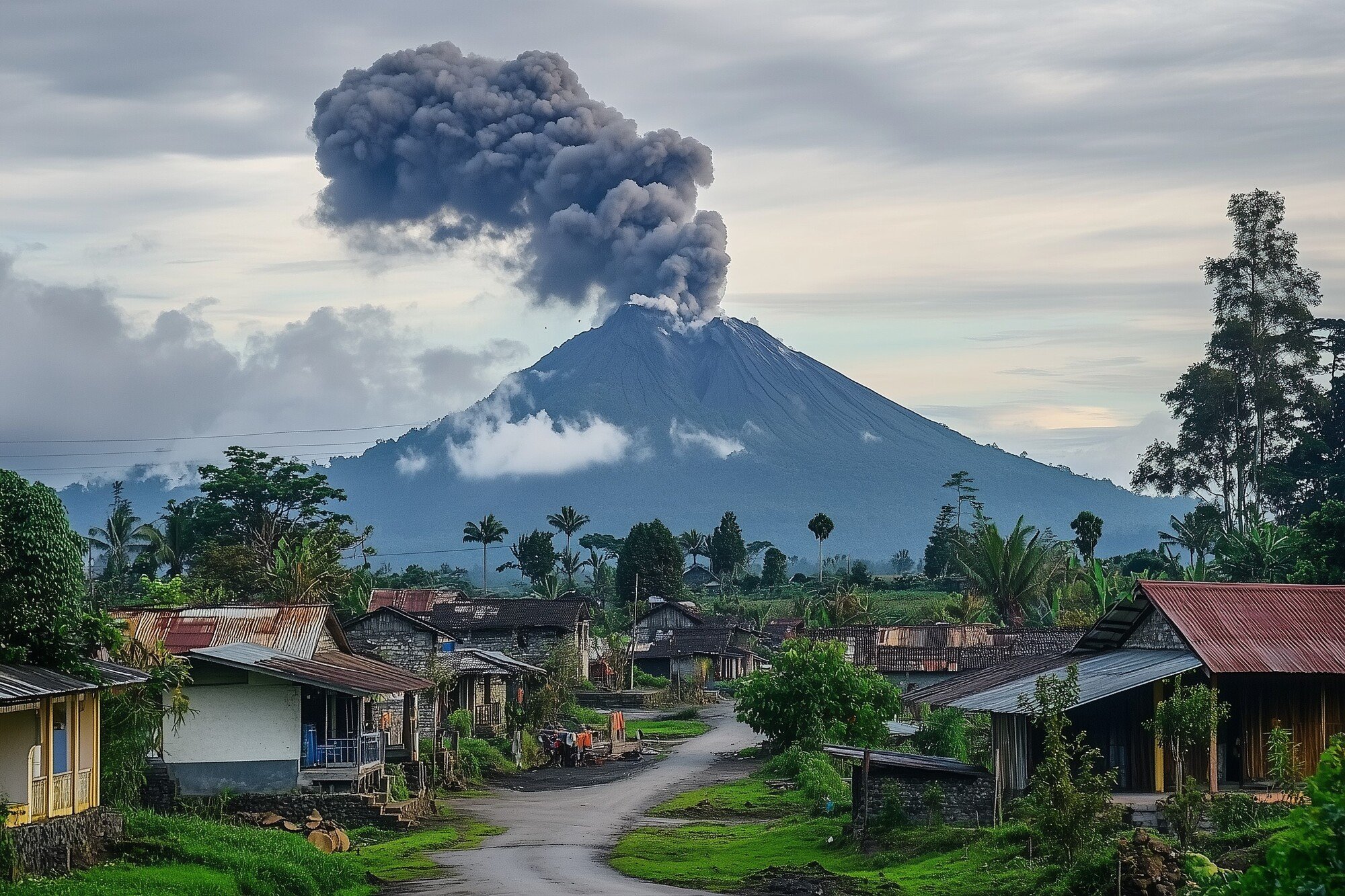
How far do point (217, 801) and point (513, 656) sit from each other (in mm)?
38315

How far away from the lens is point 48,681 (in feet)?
77.2

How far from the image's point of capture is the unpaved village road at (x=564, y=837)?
2550 cm

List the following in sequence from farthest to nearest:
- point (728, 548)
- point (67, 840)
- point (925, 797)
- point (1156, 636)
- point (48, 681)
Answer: point (728, 548) < point (1156, 636) < point (925, 797) < point (67, 840) < point (48, 681)


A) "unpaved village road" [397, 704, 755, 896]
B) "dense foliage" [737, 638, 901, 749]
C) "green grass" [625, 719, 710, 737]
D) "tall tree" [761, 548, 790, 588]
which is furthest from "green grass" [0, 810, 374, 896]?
"tall tree" [761, 548, 790, 588]

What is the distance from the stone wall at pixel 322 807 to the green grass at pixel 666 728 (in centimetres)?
2541

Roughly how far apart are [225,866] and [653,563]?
86000mm

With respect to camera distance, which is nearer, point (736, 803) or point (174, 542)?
point (736, 803)

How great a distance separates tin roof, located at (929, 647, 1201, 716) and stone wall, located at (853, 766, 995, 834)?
4.88 ft

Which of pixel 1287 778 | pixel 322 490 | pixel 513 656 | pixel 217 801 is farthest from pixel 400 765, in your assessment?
pixel 322 490

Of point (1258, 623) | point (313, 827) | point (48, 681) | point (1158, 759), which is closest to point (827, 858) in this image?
point (1158, 759)

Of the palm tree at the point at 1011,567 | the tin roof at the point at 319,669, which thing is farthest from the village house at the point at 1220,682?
the palm tree at the point at 1011,567

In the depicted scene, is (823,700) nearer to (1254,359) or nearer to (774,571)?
(1254,359)

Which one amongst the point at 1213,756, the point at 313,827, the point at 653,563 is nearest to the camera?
the point at 1213,756

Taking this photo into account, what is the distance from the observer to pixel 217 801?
1282 inches
